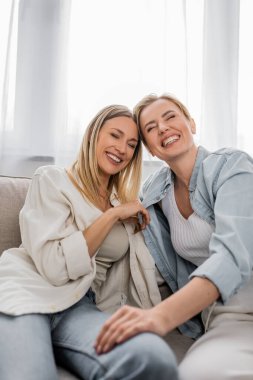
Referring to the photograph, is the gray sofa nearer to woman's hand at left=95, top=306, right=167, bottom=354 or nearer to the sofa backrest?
the sofa backrest

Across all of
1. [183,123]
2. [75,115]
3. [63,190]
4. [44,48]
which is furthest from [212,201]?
[44,48]

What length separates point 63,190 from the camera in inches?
49.2

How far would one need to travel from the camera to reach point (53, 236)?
45.0 inches

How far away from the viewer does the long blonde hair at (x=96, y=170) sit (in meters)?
1.34

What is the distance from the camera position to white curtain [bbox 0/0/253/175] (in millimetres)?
1794

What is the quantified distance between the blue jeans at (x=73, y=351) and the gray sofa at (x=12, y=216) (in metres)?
0.31

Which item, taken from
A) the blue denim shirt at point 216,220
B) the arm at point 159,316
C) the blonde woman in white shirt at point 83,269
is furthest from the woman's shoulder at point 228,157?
the arm at point 159,316

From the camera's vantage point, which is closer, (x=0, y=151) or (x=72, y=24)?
(x=0, y=151)

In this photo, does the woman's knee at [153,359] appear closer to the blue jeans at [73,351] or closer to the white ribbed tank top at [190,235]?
the blue jeans at [73,351]

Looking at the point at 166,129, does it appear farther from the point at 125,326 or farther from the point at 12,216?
the point at 125,326

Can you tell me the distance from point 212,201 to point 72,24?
1.10 m

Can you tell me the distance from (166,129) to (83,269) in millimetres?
515

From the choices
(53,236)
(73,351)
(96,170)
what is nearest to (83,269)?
(53,236)

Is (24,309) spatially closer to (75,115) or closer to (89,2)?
(75,115)
